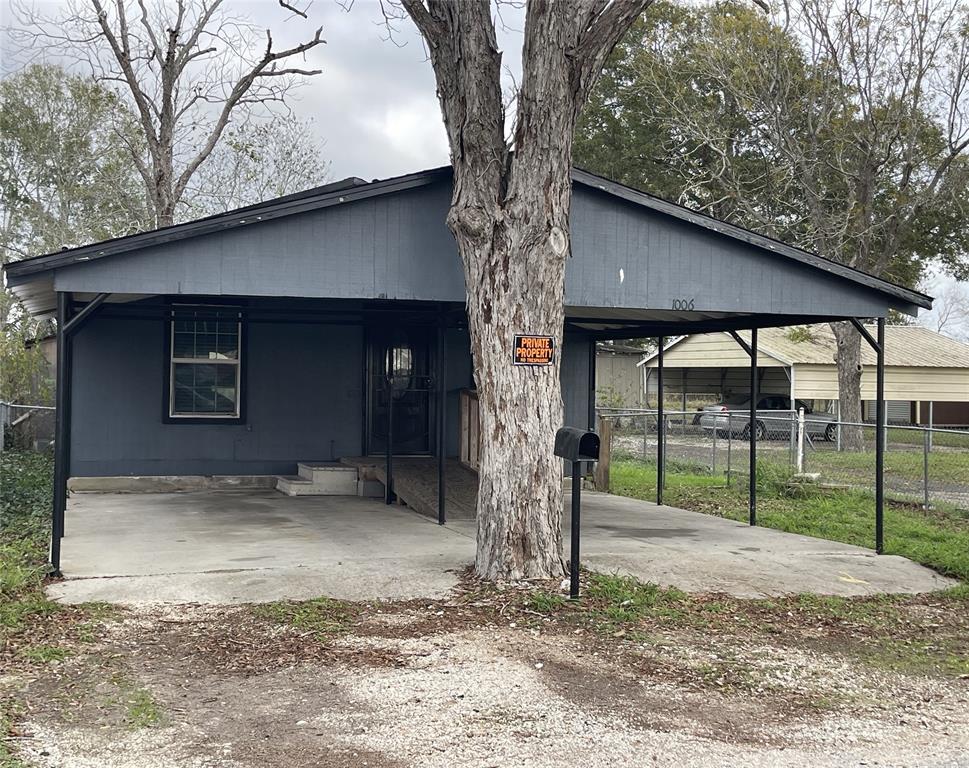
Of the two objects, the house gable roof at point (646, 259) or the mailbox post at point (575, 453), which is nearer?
the mailbox post at point (575, 453)

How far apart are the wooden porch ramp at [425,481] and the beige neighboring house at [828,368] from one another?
13823 millimetres

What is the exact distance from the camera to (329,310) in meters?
13.5

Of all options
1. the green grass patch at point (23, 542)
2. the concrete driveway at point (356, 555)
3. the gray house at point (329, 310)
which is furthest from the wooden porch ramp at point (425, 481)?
the green grass patch at point (23, 542)

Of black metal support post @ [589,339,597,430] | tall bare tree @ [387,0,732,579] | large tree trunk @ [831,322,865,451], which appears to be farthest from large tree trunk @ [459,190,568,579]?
large tree trunk @ [831,322,865,451]

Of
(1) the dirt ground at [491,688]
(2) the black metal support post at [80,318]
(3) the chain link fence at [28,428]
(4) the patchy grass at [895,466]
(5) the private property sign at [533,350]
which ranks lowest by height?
(1) the dirt ground at [491,688]

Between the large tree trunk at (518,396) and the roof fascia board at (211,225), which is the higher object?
the roof fascia board at (211,225)

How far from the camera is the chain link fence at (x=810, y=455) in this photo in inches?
591

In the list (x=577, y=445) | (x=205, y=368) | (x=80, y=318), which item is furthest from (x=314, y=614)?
(x=205, y=368)

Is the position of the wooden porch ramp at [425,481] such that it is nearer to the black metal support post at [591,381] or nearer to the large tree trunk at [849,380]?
the black metal support post at [591,381]

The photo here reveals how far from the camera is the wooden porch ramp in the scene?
37.0ft

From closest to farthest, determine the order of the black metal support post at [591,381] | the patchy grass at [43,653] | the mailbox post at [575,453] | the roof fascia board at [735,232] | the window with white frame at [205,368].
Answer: the patchy grass at [43,653]
the mailbox post at [575,453]
the roof fascia board at [735,232]
the window with white frame at [205,368]
the black metal support post at [591,381]

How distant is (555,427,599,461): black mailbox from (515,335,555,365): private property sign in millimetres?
684

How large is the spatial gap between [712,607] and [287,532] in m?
4.65

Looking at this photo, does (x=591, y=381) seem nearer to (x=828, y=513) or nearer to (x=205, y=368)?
(x=828, y=513)
